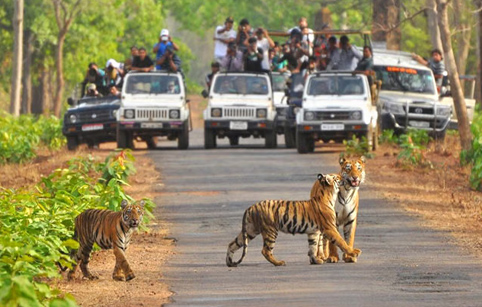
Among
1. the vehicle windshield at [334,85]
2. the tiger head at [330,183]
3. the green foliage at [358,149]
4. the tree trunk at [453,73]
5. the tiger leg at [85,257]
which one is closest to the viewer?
the tiger leg at [85,257]

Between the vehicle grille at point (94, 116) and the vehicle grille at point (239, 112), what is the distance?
272 centimetres

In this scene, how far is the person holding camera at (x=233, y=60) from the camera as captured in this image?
36.4 meters

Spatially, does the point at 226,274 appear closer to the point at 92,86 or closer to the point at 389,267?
the point at 389,267

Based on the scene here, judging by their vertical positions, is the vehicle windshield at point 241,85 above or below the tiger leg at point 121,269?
above

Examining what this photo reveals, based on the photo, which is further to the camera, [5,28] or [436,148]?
[5,28]

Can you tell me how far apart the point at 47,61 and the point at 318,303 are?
178ft

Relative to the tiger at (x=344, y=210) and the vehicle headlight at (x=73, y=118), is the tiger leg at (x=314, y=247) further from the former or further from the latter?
the vehicle headlight at (x=73, y=118)

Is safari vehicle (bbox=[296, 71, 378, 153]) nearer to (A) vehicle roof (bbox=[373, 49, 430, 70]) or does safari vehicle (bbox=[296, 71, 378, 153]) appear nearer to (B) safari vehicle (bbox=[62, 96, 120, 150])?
(A) vehicle roof (bbox=[373, 49, 430, 70])

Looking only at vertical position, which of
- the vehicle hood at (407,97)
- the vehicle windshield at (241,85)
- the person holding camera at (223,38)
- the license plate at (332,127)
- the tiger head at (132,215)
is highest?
the person holding camera at (223,38)

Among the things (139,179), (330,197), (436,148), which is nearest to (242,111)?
(436,148)

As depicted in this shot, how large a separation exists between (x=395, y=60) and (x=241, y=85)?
451 cm

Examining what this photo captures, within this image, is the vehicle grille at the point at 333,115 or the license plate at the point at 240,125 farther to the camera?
the license plate at the point at 240,125

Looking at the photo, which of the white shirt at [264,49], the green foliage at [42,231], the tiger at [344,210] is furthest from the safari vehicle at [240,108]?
the tiger at [344,210]

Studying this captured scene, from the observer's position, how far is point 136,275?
46.1ft
